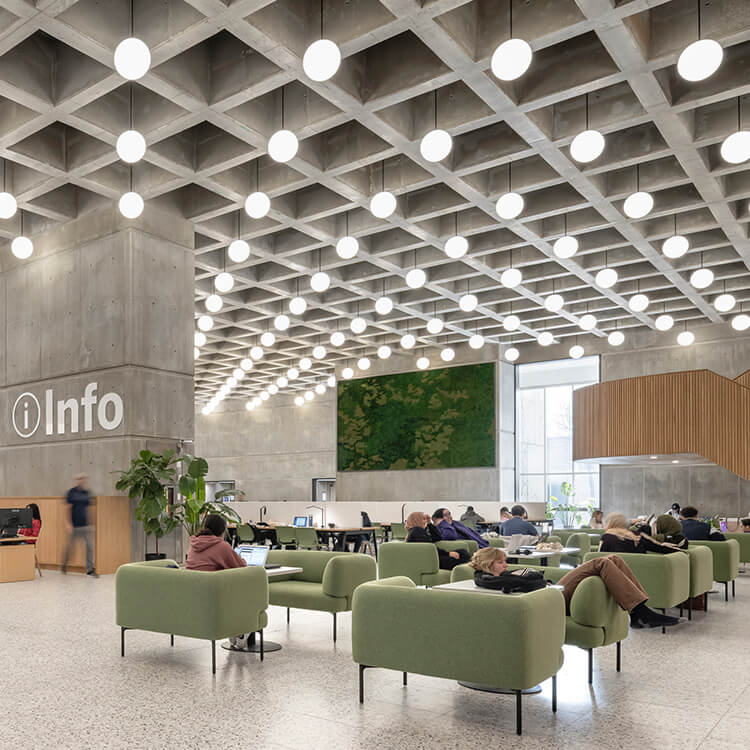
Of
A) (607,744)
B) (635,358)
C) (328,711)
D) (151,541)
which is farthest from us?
(635,358)

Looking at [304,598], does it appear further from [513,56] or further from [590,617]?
[513,56]

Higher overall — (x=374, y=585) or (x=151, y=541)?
(x=374, y=585)

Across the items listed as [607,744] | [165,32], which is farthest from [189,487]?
[607,744]

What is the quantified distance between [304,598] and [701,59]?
5.65 m

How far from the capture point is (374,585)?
5023 mm

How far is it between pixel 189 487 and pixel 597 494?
44.9ft

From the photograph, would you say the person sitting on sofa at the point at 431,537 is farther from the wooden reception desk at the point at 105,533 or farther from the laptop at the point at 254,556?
the wooden reception desk at the point at 105,533

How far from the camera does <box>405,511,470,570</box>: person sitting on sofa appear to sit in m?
9.52

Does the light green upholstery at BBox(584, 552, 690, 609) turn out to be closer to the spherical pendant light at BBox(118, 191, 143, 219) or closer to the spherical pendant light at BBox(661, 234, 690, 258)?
the spherical pendant light at BBox(661, 234, 690, 258)

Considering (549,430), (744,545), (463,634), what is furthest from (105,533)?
(549,430)

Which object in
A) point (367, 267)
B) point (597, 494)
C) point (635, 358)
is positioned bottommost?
point (597, 494)

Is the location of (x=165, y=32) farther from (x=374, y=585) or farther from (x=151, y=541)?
(x=151, y=541)

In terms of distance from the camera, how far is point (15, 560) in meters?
11.3

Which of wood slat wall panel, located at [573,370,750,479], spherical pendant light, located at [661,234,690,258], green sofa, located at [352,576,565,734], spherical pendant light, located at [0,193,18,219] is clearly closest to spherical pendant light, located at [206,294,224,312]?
spherical pendant light, located at [0,193,18,219]
